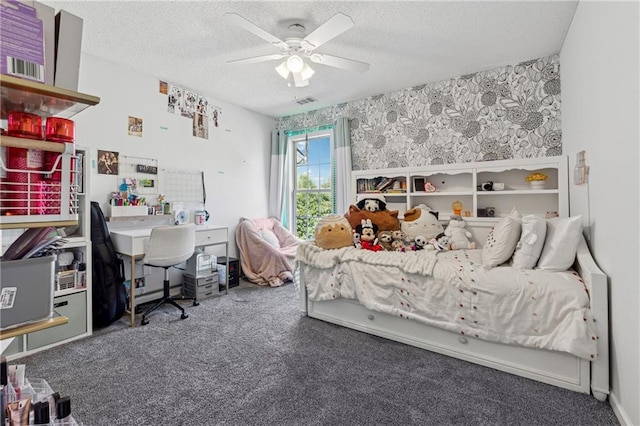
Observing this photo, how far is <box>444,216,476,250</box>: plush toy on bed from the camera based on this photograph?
2861 millimetres

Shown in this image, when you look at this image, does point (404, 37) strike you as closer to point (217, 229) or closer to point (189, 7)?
point (189, 7)

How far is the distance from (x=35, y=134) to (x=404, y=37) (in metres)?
2.60

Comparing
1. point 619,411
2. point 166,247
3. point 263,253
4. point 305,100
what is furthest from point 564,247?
point 305,100

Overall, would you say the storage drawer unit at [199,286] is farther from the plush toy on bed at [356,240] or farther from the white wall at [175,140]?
the plush toy on bed at [356,240]

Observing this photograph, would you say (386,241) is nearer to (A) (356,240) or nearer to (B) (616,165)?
(A) (356,240)

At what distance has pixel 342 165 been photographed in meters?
4.20

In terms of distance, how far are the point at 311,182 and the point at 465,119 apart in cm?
230

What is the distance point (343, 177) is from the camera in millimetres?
4184

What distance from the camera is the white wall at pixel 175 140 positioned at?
2.99 meters

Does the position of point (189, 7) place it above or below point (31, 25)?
above

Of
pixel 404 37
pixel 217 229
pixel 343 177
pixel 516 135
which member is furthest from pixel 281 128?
pixel 516 135

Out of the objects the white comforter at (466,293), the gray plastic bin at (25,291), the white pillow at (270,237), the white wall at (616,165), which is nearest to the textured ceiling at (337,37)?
the white wall at (616,165)

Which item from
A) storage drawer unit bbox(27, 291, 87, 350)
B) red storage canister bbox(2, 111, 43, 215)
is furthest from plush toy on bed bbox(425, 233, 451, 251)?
storage drawer unit bbox(27, 291, 87, 350)

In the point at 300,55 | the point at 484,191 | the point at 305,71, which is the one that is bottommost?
the point at 484,191
